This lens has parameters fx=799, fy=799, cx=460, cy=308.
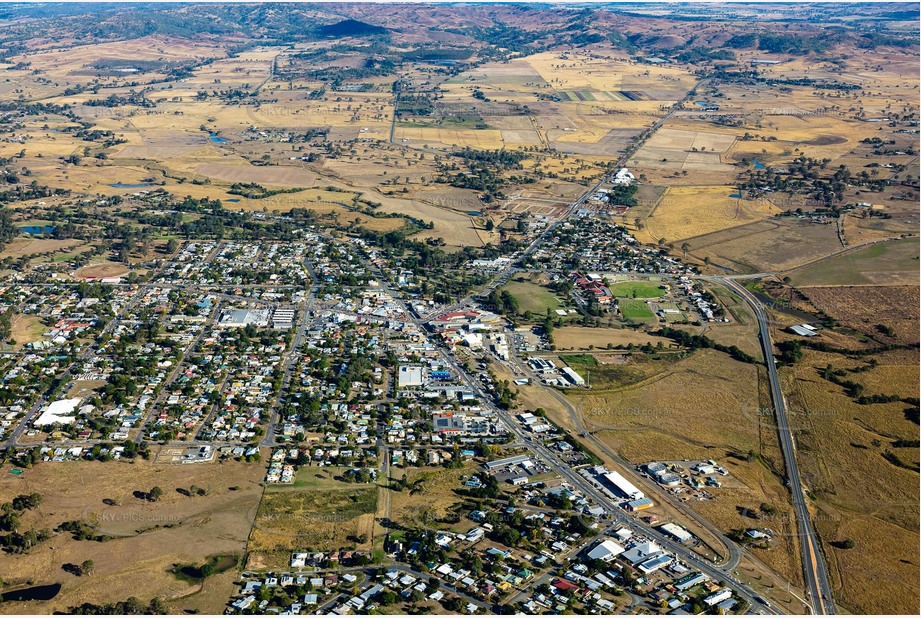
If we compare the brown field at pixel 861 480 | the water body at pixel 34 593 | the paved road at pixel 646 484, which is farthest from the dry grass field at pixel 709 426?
the water body at pixel 34 593

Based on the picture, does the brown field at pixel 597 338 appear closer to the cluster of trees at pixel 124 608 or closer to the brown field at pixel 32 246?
the cluster of trees at pixel 124 608

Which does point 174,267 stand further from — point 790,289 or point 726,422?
point 790,289

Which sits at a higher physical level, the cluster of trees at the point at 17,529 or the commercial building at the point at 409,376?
the commercial building at the point at 409,376

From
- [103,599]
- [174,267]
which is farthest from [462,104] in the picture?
[103,599]

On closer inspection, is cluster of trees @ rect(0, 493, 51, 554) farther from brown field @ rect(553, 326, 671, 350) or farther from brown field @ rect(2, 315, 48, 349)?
brown field @ rect(553, 326, 671, 350)

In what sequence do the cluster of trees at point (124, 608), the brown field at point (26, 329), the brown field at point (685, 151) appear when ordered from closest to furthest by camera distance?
the cluster of trees at point (124, 608), the brown field at point (26, 329), the brown field at point (685, 151)

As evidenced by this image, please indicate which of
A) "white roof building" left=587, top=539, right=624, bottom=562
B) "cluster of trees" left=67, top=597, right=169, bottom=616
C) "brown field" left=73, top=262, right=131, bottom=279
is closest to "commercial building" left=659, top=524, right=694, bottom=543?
"white roof building" left=587, top=539, right=624, bottom=562
